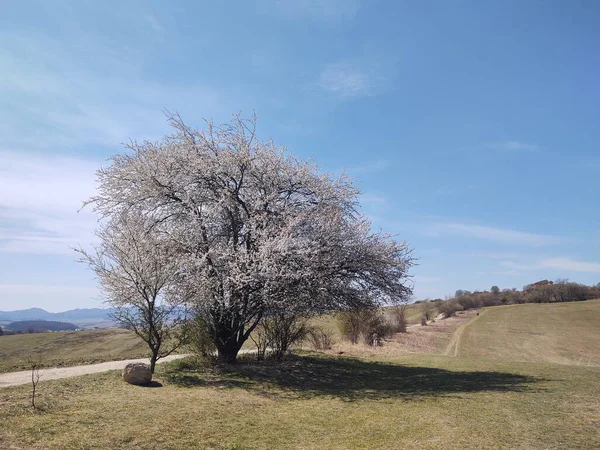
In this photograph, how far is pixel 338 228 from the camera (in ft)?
47.4

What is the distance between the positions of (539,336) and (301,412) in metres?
38.2

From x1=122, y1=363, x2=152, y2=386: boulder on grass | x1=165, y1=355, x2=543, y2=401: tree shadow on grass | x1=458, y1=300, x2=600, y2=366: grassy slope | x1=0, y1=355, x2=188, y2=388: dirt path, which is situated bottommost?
x1=458, y1=300, x2=600, y2=366: grassy slope

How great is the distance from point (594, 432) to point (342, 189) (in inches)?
436

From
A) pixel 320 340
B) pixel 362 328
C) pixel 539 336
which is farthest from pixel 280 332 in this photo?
pixel 539 336

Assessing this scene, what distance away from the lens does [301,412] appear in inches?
336

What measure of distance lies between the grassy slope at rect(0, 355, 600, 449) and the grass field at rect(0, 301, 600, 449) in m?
0.02

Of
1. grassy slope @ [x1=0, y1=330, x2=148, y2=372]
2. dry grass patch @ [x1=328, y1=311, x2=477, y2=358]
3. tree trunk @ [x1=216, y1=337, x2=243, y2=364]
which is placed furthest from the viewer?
grassy slope @ [x1=0, y1=330, x2=148, y2=372]

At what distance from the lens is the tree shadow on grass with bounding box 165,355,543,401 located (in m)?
10.8

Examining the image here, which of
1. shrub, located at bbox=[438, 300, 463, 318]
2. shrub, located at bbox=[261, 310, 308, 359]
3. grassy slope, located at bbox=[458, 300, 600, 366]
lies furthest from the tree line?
shrub, located at bbox=[261, 310, 308, 359]

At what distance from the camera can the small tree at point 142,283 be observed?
12.4 m

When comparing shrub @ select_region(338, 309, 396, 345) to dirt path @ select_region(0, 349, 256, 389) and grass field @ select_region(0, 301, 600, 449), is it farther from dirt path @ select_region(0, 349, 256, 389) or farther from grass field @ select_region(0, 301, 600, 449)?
dirt path @ select_region(0, 349, 256, 389)

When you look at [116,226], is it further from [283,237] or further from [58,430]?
[58,430]

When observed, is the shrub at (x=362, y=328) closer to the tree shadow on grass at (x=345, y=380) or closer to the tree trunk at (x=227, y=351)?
the tree shadow on grass at (x=345, y=380)

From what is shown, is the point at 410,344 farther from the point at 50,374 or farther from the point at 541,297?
the point at 541,297
